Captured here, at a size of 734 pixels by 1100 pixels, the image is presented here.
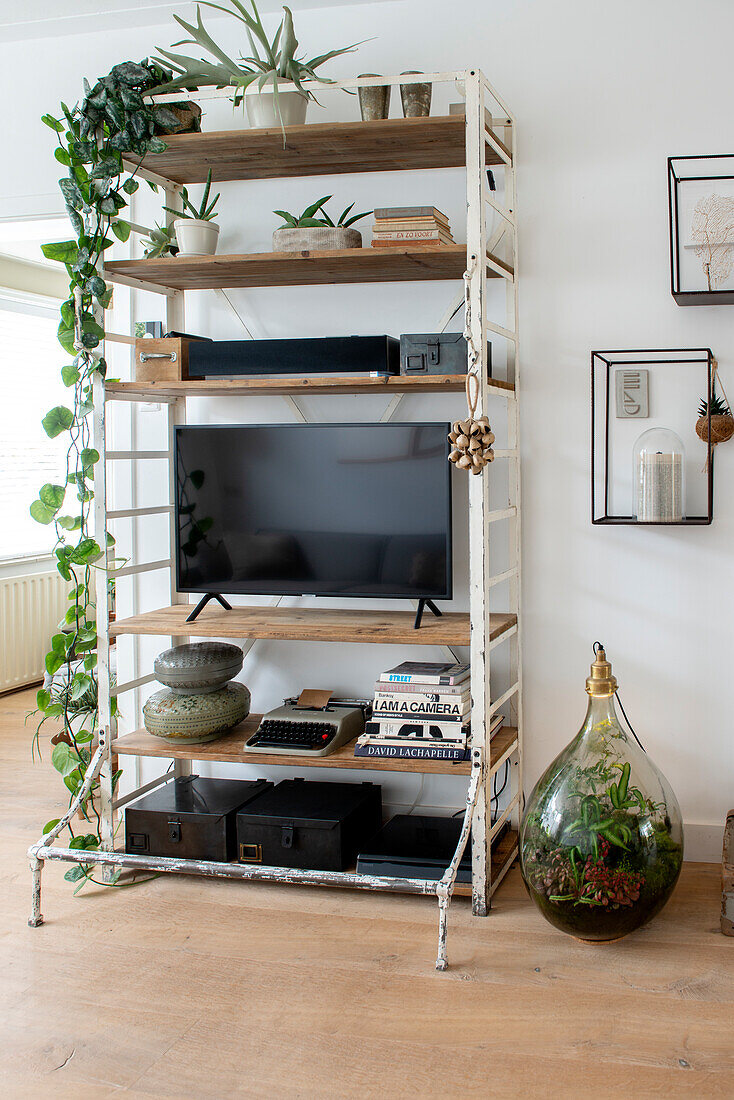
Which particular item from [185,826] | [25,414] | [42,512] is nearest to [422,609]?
[185,826]

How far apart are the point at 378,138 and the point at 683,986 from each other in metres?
2.28

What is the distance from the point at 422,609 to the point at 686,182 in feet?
4.75

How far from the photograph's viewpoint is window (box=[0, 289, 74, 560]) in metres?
5.36

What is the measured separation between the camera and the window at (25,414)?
5.36 m

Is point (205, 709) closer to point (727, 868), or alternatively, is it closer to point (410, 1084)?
point (410, 1084)

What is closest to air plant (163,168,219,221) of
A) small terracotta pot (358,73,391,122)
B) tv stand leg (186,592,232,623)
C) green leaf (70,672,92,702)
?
small terracotta pot (358,73,391,122)

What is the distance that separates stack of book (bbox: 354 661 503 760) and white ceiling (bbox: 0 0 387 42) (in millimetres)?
2093

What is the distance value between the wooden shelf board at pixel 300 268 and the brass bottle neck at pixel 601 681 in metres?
1.12

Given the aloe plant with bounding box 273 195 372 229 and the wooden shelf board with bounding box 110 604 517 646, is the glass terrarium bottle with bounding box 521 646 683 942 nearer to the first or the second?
the wooden shelf board with bounding box 110 604 517 646

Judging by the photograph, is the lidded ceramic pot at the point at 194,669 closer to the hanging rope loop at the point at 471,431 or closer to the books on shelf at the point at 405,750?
the books on shelf at the point at 405,750

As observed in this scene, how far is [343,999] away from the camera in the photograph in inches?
85.6

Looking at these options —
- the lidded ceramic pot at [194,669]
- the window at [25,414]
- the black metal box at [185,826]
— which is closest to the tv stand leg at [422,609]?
the lidded ceramic pot at [194,669]

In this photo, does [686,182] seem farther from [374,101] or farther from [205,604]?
[205,604]

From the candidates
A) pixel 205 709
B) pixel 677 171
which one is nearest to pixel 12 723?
pixel 205 709
